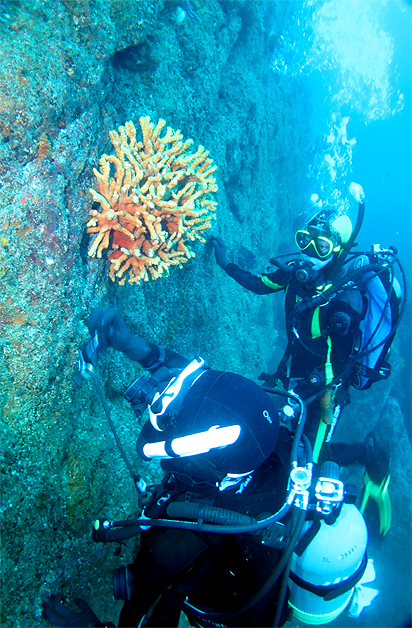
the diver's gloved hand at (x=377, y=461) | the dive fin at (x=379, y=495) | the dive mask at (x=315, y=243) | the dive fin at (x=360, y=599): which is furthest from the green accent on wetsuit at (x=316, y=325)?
the dive fin at (x=360, y=599)

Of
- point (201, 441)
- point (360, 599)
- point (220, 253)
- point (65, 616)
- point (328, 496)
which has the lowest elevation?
point (360, 599)

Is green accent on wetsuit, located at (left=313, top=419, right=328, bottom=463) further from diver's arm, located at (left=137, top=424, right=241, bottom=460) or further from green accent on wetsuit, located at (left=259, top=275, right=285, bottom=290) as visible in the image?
diver's arm, located at (left=137, top=424, right=241, bottom=460)

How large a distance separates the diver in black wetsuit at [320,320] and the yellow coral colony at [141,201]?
134cm

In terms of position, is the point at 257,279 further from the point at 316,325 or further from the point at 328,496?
the point at 328,496

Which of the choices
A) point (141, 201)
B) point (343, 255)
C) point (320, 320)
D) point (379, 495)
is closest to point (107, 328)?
point (141, 201)

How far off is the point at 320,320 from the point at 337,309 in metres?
0.22

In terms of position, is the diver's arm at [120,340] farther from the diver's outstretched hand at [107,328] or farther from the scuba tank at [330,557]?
the scuba tank at [330,557]

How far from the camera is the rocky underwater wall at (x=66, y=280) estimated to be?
1.85 meters

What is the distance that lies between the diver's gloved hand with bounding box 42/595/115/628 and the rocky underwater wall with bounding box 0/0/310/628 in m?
0.07

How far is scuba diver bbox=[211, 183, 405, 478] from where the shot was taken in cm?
327

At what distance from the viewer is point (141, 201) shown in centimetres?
238

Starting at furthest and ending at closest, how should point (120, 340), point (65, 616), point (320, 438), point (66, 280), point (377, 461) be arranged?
1. point (320, 438)
2. point (377, 461)
3. point (120, 340)
4. point (66, 280)
5. point (65, 616)

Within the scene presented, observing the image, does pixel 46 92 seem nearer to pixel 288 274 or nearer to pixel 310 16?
pixel 288 274

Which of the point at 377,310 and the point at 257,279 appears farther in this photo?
the point at 257,279
